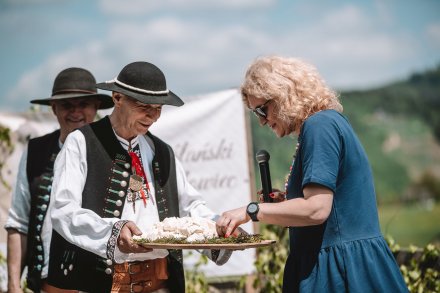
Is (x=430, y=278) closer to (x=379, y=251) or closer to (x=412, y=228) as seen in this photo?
(x=379, y=251)

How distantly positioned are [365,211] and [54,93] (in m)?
2.40

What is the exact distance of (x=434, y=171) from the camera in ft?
133

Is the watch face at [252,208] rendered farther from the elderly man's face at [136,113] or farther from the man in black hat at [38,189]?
the man in black hat at [38,189]

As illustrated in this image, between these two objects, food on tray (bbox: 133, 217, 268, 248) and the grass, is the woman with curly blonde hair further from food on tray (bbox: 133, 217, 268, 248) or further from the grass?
the grass

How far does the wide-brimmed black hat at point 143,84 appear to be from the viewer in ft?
11.5

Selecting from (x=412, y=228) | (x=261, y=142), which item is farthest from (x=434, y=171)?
(x=261, y=142)

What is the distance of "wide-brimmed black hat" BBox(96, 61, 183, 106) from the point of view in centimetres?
351

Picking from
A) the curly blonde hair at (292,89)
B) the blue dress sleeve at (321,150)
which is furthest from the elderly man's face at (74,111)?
the blue dress sleeve at (321,150)

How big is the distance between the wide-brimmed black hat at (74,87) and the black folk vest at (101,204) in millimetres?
901

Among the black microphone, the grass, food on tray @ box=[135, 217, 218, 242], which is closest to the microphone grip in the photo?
the black microphone

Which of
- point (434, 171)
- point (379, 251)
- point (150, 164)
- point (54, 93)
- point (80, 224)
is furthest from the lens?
point (434, 171)

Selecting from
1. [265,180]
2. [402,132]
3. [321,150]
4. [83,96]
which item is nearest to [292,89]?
[321,150]

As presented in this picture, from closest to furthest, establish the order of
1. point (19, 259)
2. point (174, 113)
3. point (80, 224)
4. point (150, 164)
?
point (80, 224) → point (150, 164) → point (19, 259) → point (174, 113)

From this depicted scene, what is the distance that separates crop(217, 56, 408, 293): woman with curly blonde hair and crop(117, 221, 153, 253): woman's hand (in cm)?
39
